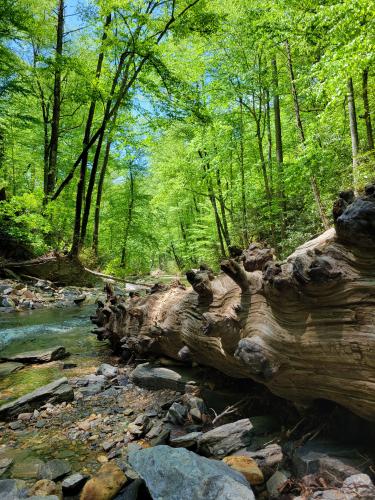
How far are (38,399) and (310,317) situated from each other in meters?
3.60

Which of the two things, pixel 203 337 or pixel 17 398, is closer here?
pixel 203 337

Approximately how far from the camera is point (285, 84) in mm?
16672

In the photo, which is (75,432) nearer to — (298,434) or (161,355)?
(161,355)

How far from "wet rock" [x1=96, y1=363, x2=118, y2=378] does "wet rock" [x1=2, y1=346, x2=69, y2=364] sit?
124cm

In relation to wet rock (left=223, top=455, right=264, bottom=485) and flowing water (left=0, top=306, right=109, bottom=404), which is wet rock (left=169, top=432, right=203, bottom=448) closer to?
wet rock (left=223, top=455, right=264, bottom=485)

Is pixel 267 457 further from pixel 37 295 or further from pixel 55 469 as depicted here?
pixel 37 295

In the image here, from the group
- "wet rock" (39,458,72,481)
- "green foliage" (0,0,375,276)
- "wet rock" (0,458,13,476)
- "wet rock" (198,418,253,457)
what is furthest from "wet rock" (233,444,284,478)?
"green foliage" (0,0,375,276)

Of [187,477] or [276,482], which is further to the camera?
[276,482]

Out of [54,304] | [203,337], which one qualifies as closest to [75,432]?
[203,337]

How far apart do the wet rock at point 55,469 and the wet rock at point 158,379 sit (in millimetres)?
1775

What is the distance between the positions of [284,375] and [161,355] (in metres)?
2.94

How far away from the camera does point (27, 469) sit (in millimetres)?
2932

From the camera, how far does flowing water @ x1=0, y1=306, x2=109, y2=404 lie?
17.4ft

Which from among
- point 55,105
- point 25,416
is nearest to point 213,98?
point 55,105
